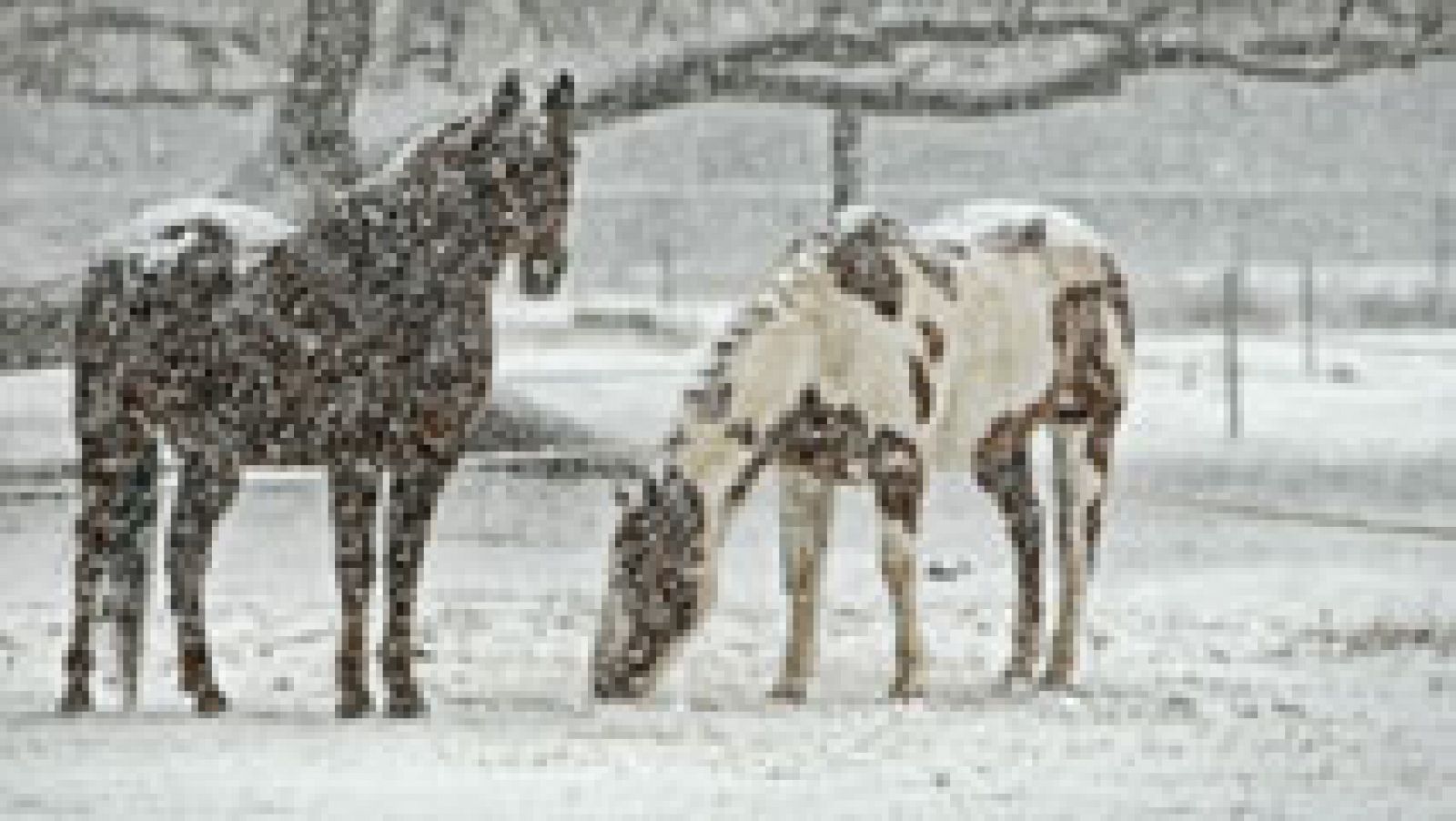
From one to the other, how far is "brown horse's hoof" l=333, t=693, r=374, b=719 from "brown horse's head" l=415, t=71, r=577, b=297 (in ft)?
4.38

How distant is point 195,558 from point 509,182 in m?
1.61

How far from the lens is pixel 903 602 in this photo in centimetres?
1098

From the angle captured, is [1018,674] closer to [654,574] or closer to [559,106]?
[654,574]

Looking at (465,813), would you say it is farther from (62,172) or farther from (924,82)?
(62,172)

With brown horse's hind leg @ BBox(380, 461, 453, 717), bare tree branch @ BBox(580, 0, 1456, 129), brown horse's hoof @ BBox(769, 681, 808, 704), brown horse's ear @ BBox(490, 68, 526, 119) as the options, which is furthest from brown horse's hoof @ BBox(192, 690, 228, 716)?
bare tree branch @ BBox(580, 0, 1456, 129)

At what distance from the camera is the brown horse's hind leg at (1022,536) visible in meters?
11.8

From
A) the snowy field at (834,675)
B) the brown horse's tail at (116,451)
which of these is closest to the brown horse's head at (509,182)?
the brown horse's tail at (116,451)

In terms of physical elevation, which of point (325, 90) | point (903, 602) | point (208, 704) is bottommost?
point (208, 704)

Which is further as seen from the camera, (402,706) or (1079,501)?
(1079,501)

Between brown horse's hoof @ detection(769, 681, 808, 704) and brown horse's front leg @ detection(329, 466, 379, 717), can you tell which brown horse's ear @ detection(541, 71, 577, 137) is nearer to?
brown horse's front leg @ detection(329, 466, 379, 717)

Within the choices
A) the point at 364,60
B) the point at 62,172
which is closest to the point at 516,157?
the point at 364,60

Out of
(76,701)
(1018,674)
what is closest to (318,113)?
(1018,674)

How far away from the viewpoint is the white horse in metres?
10.6

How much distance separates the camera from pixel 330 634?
13.2 meters
